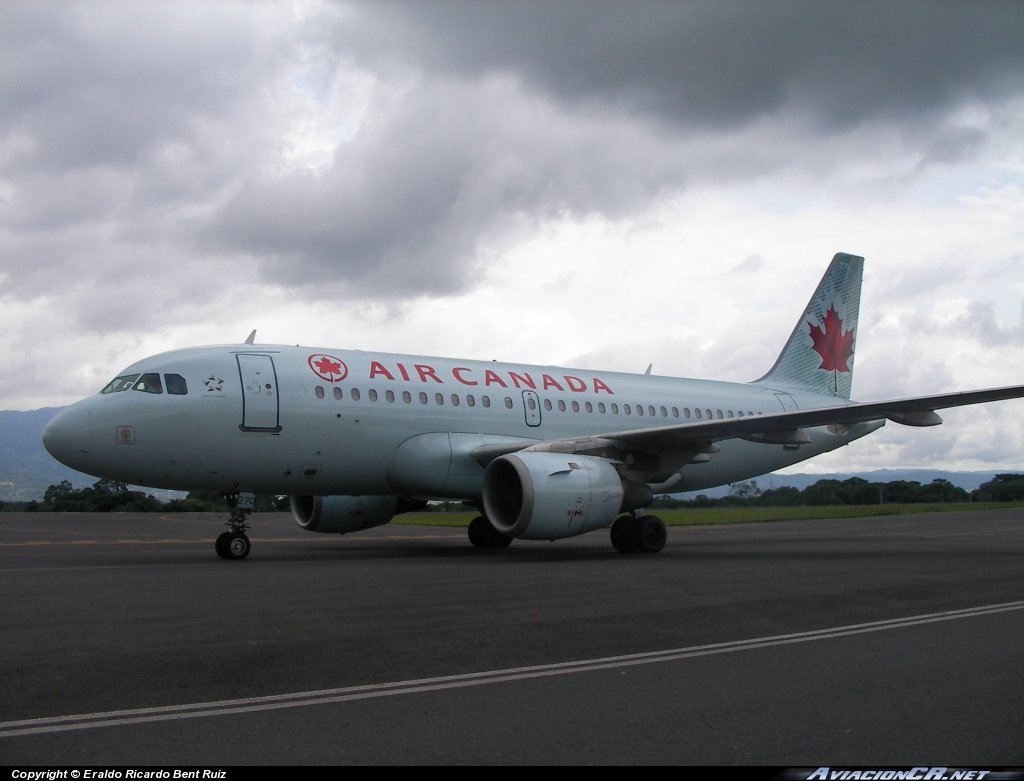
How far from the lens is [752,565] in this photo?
14.8 meters

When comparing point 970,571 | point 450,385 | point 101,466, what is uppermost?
point 450,385

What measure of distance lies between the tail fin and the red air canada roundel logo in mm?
14536

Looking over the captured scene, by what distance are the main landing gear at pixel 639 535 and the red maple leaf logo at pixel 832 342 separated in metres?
11.9

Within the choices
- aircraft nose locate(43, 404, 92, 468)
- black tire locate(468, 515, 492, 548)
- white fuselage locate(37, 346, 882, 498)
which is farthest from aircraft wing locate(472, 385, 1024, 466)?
aircraft nose locate(43, 404, 92, 468)

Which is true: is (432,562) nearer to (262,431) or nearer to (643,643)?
Answer: (262,431)

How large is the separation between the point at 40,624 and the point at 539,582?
20.3 ft

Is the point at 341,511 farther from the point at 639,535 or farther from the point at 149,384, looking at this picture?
the point at 639,535

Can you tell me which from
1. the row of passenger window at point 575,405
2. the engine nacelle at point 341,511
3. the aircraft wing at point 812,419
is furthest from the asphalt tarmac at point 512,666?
the engine nacelle at point 341,511

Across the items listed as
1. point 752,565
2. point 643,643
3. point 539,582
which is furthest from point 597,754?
point 752,565

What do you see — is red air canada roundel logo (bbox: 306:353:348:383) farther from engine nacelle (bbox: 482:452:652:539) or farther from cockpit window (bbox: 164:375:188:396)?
engine nacelle (bbox: 482:452:652:539)

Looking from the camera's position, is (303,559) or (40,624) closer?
(40,624)

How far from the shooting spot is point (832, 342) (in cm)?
2823

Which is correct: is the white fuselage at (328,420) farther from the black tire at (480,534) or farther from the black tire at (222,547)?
the black tire at (480,534)

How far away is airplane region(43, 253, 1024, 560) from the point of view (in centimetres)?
1566
